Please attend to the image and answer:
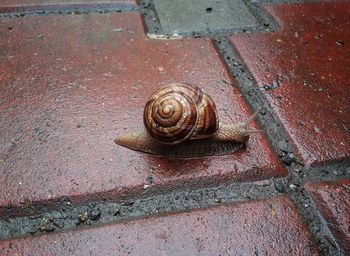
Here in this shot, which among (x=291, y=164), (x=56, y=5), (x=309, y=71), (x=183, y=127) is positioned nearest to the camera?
(x=291, y=164)

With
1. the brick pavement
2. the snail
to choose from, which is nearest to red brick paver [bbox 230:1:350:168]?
the brick pavement

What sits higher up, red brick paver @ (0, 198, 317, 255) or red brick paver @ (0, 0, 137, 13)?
red brick paver @ (0, 0, 137, 13)

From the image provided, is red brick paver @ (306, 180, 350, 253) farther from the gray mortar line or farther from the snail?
the snail

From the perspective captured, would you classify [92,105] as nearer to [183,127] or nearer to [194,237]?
[183,127]

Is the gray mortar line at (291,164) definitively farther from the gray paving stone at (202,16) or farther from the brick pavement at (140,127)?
the gray paving stone at (202,16)

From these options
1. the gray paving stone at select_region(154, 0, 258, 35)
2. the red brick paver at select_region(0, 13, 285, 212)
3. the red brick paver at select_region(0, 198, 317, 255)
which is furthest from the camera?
the gray paving stone at select_region(154, 0, 258, 35)

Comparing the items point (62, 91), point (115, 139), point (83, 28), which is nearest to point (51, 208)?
point (115, 139)

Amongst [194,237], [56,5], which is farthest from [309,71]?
[56,5]
